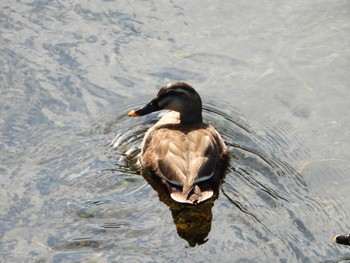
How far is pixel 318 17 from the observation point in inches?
461

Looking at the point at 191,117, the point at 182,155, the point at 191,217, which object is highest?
the point at 182,155

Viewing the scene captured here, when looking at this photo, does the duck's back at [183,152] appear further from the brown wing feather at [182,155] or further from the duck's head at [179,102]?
the duck's head at [179,102]

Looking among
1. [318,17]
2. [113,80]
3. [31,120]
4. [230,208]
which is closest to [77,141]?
[31,120]

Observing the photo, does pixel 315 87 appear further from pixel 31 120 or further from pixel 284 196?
pixel 31 120

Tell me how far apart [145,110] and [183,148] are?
1065 millimetres

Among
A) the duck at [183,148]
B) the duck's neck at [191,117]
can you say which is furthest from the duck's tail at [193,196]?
the duck's neck at [191,117]

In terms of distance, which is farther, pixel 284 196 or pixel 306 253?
pixel 284 196

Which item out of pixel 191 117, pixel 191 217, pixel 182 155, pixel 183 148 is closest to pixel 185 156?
pixel 182 155

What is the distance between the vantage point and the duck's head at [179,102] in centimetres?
969

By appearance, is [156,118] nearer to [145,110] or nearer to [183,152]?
[145,110]

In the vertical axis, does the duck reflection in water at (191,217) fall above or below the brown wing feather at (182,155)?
below

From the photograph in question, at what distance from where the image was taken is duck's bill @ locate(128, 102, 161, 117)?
974 centimetres

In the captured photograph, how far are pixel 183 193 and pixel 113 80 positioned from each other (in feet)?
8.65

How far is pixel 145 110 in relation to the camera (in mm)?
9797
